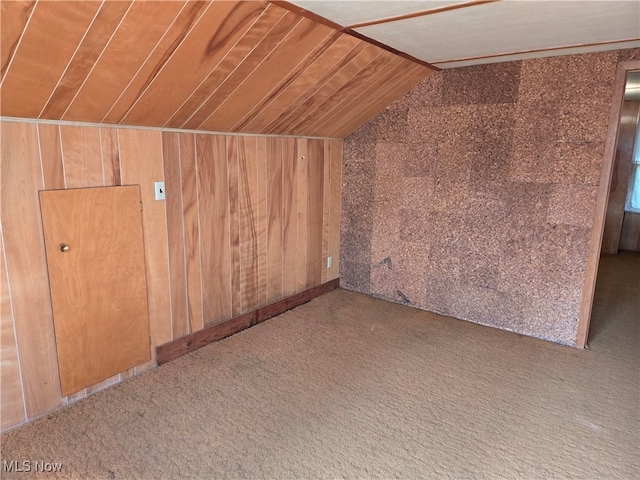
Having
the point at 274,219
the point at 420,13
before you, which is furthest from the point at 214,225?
the point at 420,13

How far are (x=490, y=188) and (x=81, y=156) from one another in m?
2.62

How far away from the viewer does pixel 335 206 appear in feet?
12.8

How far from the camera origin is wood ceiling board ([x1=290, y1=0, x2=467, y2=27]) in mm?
1790

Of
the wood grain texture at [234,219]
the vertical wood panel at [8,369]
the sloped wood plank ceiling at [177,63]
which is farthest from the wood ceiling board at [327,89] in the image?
the vertical wood panel at [8,369]

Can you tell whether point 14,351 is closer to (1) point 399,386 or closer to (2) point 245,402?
(2) point 245,402

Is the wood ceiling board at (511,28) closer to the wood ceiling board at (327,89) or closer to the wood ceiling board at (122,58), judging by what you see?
→ the wood ceiling board at (327,89)

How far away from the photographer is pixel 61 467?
1.77m

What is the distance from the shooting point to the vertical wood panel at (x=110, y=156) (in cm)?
218

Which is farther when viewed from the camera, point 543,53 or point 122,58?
point 543,53

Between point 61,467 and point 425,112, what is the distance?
123 inches

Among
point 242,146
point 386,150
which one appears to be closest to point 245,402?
point 242,146

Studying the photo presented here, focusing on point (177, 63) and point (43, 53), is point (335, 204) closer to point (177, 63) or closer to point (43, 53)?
point (177, 63)

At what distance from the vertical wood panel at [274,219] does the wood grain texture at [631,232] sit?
4925 millimetres

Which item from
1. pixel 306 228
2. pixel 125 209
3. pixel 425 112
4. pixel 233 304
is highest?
pixel 425 112
